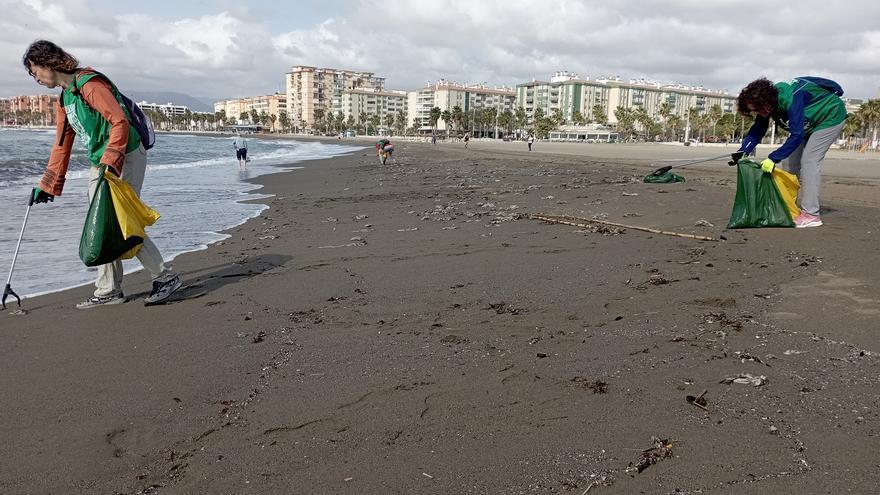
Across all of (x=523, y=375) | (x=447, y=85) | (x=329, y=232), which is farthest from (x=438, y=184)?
(x=447, y=85)

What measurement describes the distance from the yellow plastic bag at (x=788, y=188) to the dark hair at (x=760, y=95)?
815mm

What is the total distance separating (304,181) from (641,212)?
38.2 feet

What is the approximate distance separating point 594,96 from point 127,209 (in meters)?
171

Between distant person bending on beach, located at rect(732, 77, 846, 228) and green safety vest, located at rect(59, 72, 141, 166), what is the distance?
6.18 metres

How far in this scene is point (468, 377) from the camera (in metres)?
2.84

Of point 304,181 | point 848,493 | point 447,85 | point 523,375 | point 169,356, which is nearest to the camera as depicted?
point 848,493

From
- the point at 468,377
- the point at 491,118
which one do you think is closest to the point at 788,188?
the point at 468,377

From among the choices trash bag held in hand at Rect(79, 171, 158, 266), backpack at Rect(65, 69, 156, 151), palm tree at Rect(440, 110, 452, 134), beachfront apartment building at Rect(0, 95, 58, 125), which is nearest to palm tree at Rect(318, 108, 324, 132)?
palm tree at Rect(440, 110, 452, 134)

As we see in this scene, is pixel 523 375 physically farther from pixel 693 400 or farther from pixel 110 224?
pixel 110 224

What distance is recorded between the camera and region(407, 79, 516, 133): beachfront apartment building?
170 m

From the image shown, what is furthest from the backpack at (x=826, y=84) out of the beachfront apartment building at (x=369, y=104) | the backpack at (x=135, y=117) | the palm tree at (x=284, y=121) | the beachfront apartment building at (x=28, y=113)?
the beachfront apartment building at (x=28, y=113)

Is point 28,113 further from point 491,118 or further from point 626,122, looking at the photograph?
point 626,122

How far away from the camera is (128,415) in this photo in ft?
8.39

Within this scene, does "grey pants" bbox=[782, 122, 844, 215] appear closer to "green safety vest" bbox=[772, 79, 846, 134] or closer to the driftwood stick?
"green safety vest" bbox=[772, 79, 846, 134]
